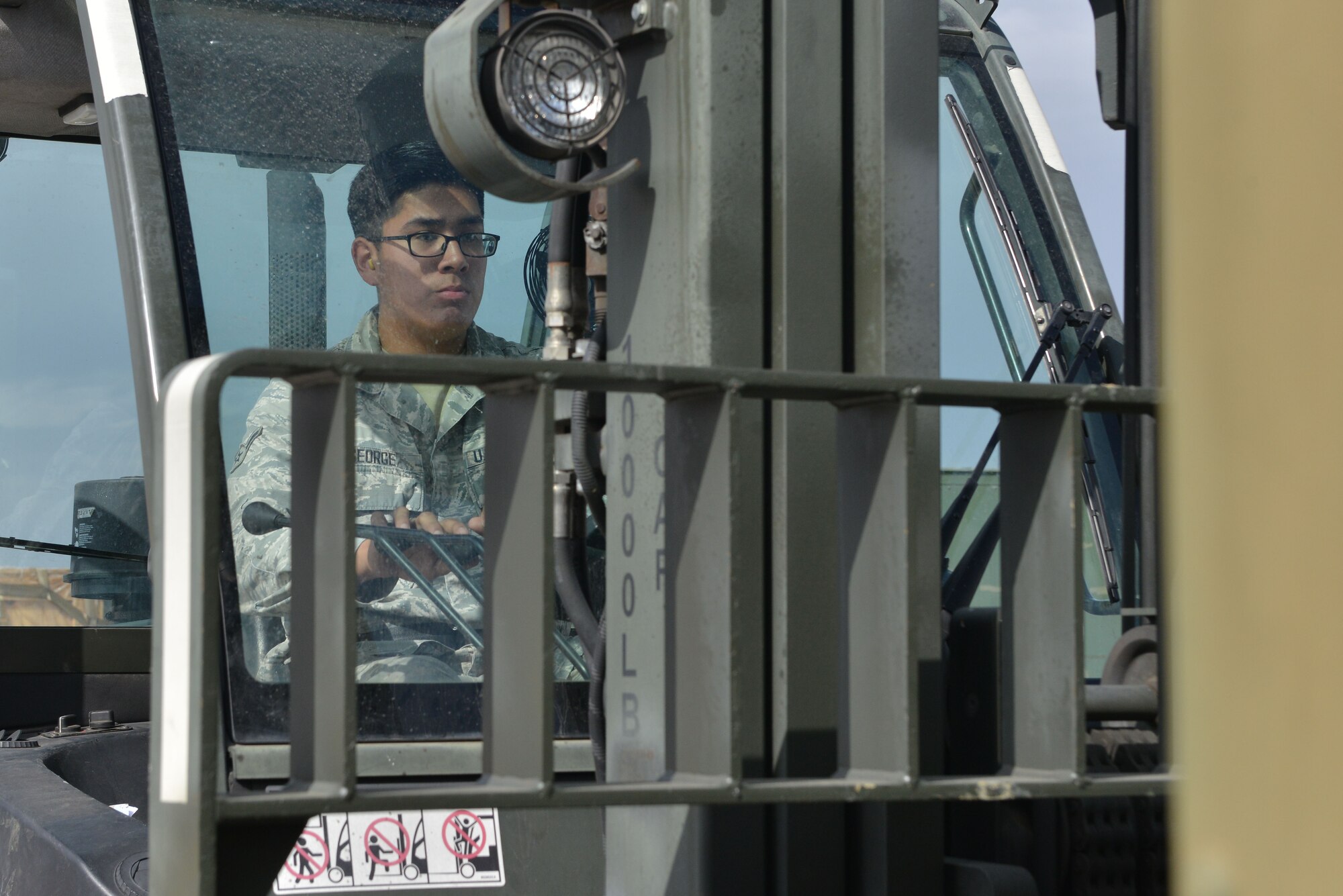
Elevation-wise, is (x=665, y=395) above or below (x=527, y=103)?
below

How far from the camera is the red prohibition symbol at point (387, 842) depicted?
2.44 meters

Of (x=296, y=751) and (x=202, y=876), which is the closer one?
(x=202, y=876)

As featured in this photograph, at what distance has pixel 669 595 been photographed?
5.91ft

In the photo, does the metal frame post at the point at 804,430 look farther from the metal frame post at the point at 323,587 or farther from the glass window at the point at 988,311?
the glass window at the point at 988,311

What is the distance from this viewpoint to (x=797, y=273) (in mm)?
2113

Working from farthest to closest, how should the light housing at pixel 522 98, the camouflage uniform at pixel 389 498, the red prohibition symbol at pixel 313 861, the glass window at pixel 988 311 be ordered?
the glass window at pixel 988 311, the camouflage uniform at pixel 389 498, the red prohibition symbol at pixel 313 861, the light housing at pixel 522 98

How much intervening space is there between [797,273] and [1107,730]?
747 millimetres

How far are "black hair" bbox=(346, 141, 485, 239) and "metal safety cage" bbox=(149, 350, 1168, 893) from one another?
125 centimetres

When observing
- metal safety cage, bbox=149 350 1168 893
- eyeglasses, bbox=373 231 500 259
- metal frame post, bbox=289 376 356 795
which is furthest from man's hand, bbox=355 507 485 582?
metal frame post, bbox=289 376 356 795

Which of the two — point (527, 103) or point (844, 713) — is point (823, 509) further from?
point (527, 103)

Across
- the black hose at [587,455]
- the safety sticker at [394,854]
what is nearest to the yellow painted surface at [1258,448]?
the black hose at [587,455]

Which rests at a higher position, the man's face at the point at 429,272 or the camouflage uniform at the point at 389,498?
the man's face at the point at 429,272

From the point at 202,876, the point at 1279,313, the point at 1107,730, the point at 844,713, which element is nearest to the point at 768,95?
the point at 844,713

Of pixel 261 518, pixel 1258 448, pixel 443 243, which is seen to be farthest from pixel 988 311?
pixel 1258 448
